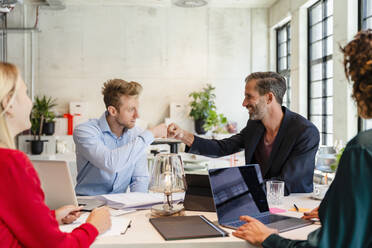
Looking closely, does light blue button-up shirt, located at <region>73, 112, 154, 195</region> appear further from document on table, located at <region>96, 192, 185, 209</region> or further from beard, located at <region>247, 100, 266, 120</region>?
beard, located at <region>247, 100, 266, 120</region>

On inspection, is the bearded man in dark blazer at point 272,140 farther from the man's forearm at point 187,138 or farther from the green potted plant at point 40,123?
the green potted plant at point 40,123

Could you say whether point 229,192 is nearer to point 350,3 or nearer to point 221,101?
point 350,3

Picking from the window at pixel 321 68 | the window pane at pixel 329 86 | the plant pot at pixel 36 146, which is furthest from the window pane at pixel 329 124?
the plant pot at pixel 36 146

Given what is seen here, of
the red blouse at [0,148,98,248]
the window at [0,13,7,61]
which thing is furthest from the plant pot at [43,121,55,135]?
the red blouse at [0,148,98,248]

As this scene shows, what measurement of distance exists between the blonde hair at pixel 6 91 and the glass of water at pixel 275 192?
1.28m

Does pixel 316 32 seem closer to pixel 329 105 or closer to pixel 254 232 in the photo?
pixel 329 105

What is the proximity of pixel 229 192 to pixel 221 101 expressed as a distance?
5.67 m

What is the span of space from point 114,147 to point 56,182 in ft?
3.20

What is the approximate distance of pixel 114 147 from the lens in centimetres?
254

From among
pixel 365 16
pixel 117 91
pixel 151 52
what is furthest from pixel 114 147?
pixel 151 52

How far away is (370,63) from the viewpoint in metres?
1.04

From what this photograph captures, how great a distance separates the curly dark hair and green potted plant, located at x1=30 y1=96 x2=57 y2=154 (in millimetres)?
6073

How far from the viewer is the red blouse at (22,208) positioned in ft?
3.27

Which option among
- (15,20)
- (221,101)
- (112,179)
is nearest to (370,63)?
(112,179)
